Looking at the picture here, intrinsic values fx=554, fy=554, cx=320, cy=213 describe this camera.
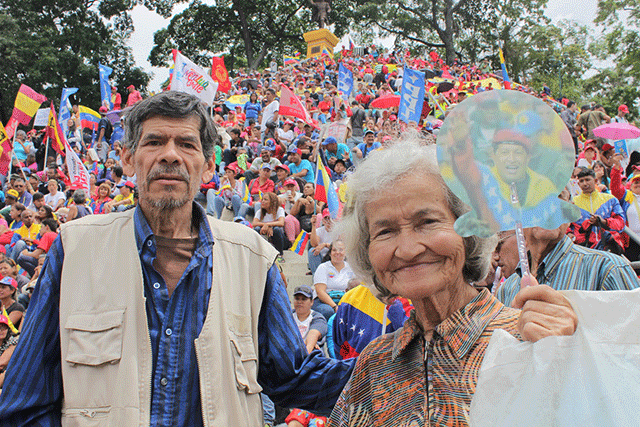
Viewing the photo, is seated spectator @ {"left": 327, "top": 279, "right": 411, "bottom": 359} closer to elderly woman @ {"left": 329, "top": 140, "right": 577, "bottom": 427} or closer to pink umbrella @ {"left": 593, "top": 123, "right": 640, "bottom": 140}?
elderly woman @ {"left": 329, "top": 140, "right": 577, "bottom": 427}

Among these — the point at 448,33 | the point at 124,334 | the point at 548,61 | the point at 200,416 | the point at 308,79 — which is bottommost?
the point at 200,416

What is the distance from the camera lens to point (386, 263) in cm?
158

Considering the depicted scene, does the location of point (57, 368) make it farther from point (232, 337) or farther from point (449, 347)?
point (449, 347)

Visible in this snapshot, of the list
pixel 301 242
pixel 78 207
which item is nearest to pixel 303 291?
pixel 301 242

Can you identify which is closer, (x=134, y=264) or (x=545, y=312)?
(x=545, y=312)

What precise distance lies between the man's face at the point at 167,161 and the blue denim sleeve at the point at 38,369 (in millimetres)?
407

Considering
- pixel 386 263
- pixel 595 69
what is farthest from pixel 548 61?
pixel 386 263

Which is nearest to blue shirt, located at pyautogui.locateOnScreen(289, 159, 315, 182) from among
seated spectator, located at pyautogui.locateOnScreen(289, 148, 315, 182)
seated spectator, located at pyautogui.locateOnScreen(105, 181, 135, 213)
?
seated spectator, located at pyautogui.locateOnScreen(289, 148, 315, 182)

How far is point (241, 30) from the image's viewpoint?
149ft

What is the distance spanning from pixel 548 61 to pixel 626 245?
128 ft

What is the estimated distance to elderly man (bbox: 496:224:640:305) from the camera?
2.36 meters

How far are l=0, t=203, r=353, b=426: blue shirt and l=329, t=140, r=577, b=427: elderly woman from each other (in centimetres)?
33

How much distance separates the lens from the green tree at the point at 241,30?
43781 mm

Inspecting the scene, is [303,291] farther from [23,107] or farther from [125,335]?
[23,107]
